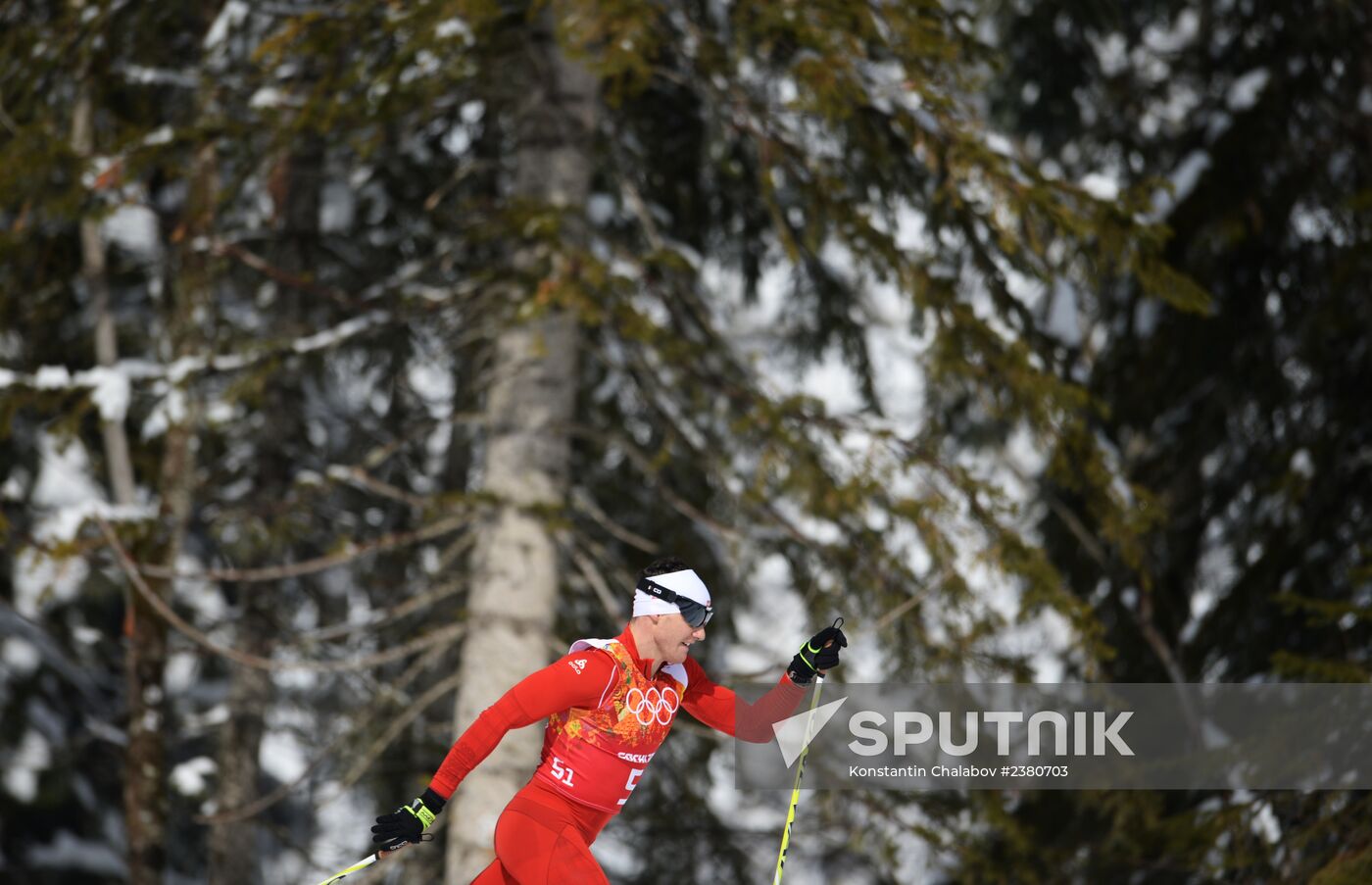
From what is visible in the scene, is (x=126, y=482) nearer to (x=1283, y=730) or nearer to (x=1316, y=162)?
(x=1283, y=730)

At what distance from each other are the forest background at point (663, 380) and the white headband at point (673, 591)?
2.83m

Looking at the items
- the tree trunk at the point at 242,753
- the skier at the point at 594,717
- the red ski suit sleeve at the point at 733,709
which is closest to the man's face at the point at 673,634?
the skier at the point at 594,717

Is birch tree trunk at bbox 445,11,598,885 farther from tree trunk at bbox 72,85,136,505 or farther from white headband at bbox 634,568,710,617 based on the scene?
white headband at bbox 634,568,710,617

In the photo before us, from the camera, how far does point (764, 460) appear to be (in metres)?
7.10

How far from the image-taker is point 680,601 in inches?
157

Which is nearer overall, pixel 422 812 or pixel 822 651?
pixel 422 812

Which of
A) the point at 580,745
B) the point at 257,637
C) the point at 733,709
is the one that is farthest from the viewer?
the point at 257,637

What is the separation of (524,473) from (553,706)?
3.48 metres

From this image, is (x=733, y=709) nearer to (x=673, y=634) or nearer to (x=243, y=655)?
(x=673, y=634)

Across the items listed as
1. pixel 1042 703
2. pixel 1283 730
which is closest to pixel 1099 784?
pixel 1042 703

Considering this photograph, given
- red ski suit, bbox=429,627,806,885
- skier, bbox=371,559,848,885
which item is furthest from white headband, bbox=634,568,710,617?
red ski suit, bbox=429,627,806,885

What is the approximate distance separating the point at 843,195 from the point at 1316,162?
133 inches

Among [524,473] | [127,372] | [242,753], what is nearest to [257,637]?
[242,753]

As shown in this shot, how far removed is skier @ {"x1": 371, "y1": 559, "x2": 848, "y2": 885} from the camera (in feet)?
13.0
